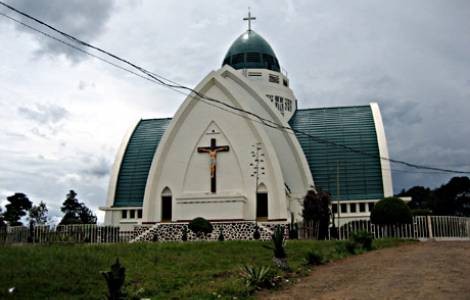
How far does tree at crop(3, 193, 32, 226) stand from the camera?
137 ft

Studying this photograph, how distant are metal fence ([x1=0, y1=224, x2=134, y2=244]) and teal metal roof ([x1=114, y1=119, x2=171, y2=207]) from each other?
21.1ft

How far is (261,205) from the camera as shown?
2750 centimetres

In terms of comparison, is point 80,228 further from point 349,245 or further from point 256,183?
point 349,245

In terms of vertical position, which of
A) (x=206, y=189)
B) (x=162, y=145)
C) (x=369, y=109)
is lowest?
(x=206, y=189)

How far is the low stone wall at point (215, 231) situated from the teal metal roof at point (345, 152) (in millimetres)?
5686

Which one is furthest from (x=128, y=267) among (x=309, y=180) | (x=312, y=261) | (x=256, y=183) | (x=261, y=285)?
(x=309, y=180)

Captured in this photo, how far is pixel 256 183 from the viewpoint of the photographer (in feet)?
89.9

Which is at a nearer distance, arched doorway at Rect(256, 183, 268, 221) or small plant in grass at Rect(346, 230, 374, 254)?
small plant in grass at Rect(346, 230, 374, 254)

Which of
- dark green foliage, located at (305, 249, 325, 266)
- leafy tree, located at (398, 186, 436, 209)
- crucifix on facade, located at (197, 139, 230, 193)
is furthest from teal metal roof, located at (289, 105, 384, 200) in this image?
leafy tree, located at (398, 186, 436, 209)

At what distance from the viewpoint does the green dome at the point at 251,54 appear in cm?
3431

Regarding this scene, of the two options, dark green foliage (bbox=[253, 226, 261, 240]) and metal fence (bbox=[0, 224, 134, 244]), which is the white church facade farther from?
metal fence (bbox=[0, 224, 134, 244])

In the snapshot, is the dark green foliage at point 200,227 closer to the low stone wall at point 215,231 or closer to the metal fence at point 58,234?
the low stone wall at point 215,231

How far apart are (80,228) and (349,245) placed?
13.8 metres

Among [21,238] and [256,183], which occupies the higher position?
[256,183]
